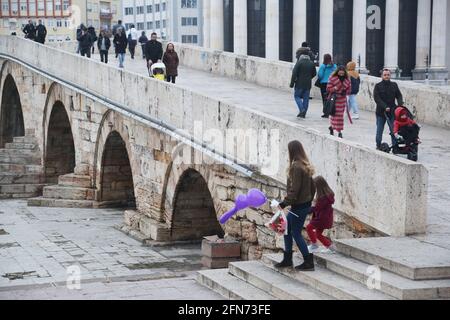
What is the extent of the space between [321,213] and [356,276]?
90 cm

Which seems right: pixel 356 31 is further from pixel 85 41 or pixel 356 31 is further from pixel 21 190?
pixel 21 190

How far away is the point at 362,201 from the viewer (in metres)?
8.97

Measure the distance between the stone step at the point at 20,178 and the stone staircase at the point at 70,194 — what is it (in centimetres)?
328

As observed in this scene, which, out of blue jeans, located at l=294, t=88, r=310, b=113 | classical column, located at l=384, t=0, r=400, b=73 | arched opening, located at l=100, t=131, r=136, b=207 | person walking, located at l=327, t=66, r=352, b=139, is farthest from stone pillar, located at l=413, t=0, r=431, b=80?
person walking, located at l=327, t=66, r=352, b=139

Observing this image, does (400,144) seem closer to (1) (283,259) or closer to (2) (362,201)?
(2) (362,201)

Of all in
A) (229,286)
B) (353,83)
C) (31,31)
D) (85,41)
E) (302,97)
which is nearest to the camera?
(229,286)

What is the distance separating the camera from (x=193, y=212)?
15.4m

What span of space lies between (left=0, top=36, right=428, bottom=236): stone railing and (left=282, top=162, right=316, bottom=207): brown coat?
0.90 m

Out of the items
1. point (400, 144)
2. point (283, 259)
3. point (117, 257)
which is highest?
point (400, 144)

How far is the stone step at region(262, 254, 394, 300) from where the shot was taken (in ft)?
24.2

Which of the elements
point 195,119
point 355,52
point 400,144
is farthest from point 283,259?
point 355,52

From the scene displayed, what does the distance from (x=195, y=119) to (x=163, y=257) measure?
8.79ft

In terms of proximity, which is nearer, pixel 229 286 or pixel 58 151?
pixel 229 286

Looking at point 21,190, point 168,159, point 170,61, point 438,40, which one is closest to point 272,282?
point 168,159
